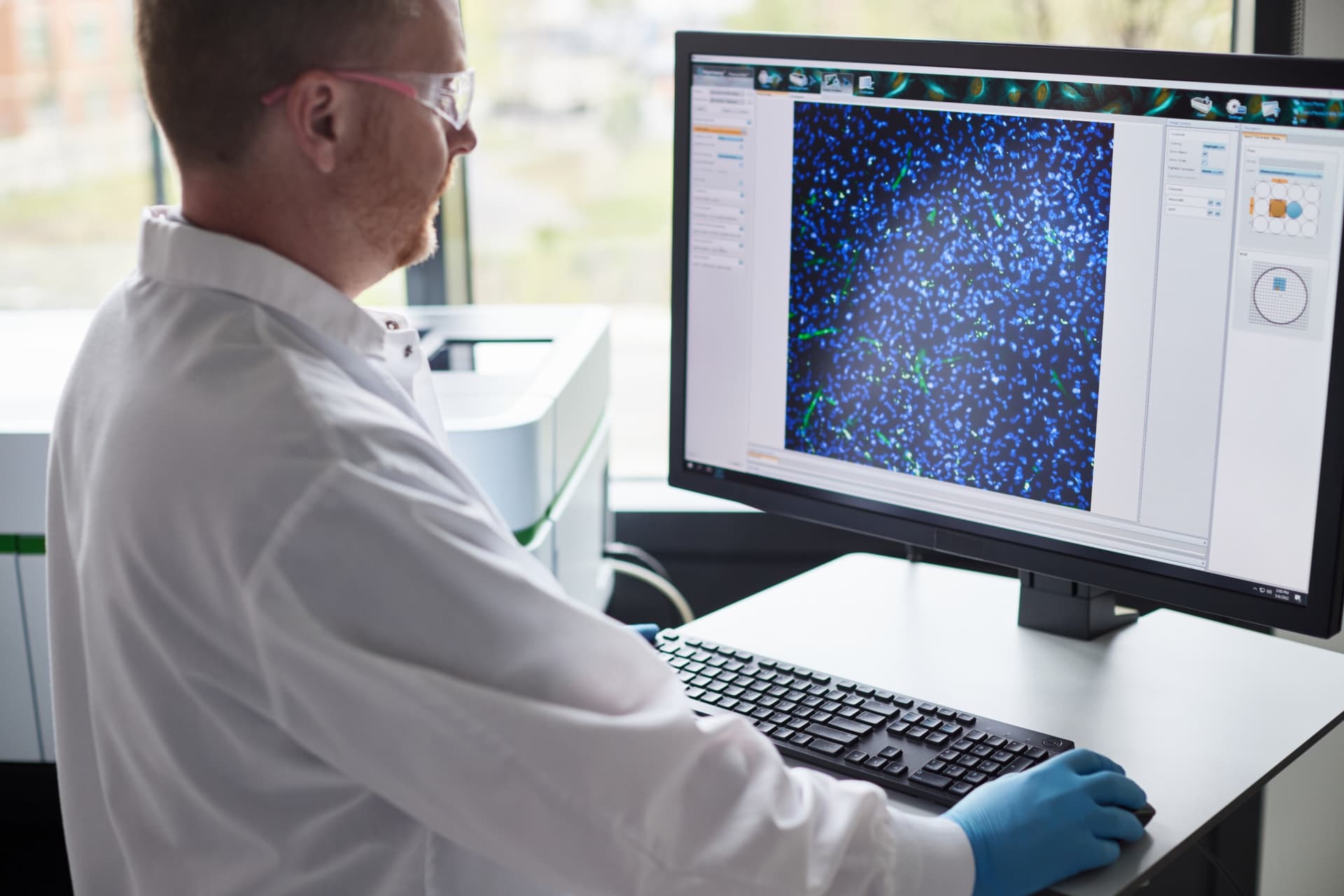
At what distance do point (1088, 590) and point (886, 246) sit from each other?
1.13ft

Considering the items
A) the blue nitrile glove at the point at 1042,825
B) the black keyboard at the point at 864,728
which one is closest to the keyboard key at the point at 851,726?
the black keyboard at the point at 864,728

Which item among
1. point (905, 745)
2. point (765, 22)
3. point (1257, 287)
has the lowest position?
point (905, 745)

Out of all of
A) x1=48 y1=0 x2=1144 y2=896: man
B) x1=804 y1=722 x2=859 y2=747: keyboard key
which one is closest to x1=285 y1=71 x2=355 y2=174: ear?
x1=48 y1=0 x2=1144 y2=896: man

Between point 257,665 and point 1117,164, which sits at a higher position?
point 1117,164

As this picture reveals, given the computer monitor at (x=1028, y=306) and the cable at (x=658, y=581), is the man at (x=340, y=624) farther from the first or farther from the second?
the cable at (x=658, y=581)

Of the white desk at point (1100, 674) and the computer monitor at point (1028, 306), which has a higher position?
the computer monitor at point (1028, 306)

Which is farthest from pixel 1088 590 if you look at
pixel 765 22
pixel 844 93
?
pixel 765 22

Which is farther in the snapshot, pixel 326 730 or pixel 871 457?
pixel 871 457

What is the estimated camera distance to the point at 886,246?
3.65 feet

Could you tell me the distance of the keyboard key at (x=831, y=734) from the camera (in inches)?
38.8

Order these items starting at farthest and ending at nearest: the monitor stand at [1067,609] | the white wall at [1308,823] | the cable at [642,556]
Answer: the cable at [642,556], the white wall at [1308,823], the monitor stand at [1067,609]

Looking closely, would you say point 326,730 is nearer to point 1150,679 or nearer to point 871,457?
point 871,457

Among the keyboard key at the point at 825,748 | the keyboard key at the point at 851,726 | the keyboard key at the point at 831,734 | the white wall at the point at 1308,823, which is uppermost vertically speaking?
the keyboard key at the point at 851,726

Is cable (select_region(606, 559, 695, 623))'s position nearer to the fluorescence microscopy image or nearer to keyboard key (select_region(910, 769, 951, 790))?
the fluorescence microscopy image
